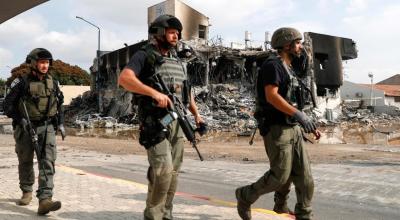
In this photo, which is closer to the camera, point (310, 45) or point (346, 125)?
point (346, 125)

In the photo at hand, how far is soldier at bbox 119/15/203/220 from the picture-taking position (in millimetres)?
3477

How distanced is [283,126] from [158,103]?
3.77 feet

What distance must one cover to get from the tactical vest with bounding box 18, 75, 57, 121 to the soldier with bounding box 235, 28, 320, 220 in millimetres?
2156

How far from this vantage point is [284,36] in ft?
13.5

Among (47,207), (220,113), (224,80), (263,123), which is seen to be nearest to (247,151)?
(220,113)

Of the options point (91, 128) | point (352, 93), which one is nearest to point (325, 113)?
point (91, 128)

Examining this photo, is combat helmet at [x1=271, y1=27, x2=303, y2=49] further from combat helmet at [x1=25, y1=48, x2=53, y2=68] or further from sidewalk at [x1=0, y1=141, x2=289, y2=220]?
combat helmet at [x1=25, y1=48, x2=53, y2=68]

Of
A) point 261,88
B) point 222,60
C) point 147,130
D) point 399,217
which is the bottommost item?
point 399,217

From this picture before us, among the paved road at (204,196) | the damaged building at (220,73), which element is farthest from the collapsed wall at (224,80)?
the paved road at (204,196)

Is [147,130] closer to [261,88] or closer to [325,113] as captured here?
[261,88]

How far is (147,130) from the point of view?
3.54 meters

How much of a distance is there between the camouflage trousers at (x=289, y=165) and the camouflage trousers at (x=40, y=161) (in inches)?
82.8

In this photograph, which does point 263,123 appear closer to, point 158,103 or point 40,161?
point 158,103

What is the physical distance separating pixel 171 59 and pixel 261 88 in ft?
2.80
